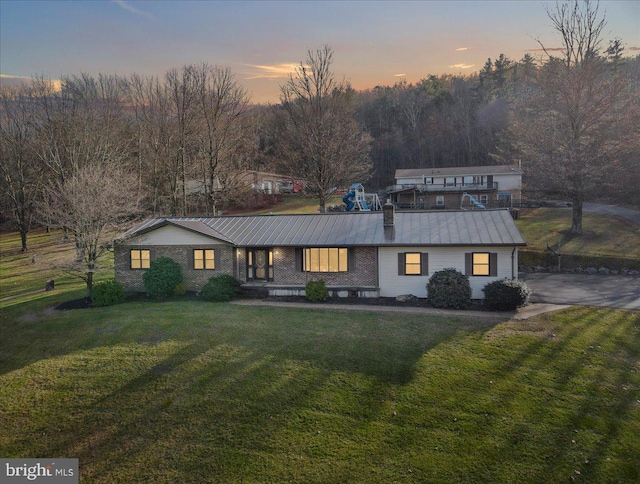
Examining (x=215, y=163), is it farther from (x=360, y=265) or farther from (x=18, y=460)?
(x=18, y=460)

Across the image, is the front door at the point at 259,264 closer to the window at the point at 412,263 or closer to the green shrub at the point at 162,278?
the green shrub at the point at 162,278

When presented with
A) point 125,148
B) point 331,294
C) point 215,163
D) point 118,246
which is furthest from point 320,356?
Result: point 125,148

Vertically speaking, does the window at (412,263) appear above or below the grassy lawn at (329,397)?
above

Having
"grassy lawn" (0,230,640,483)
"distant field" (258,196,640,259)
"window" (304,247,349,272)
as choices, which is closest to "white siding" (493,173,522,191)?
"distant field" (258,196,640,259)

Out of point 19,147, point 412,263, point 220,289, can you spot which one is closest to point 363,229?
point 412,263

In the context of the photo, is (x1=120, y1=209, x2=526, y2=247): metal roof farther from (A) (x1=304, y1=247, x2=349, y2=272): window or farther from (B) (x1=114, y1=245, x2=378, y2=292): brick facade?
(B) (x1=114, y1=245, x2=378, y2=292): brick facade

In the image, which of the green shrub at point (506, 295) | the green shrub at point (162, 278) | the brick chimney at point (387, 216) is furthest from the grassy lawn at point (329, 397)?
the brick chimney at point (387, 216)
